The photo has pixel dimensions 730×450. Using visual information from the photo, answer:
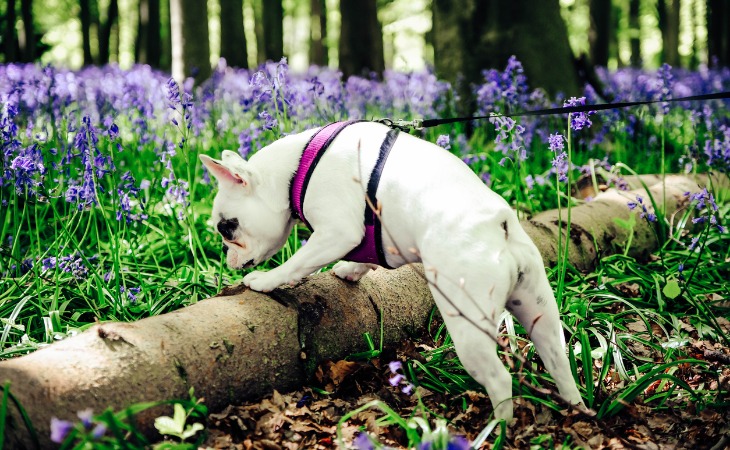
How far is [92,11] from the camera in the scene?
25.4 m

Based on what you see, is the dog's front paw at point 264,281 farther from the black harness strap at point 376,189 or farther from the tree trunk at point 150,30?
the tree trunk at point 150,30

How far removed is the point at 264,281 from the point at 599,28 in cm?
1664

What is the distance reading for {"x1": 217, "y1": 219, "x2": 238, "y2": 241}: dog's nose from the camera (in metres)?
2.55

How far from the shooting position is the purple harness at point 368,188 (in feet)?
7.73

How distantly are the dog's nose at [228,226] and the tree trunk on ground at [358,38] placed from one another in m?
10.5

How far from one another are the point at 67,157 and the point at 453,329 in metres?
2.48

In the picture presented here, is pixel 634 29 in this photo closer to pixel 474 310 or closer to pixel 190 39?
pixel 190 39

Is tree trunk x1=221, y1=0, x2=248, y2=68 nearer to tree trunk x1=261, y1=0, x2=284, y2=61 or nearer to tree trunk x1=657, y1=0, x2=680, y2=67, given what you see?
tree trunk x1=261, y1=0, x2=284, y2=61

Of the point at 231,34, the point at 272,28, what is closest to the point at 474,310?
the point at 231,34

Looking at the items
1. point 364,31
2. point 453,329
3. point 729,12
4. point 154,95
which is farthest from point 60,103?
point 729,12

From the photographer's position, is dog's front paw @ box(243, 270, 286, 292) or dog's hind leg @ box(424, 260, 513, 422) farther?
dog's front paw @ box(243, 270, 286, 292)

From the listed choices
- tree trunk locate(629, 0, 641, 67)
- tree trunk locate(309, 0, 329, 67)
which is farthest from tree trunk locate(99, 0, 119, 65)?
tree trunk locate(629, 0, 641, 67)

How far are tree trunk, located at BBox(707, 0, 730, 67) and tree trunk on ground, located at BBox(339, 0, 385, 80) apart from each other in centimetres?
967

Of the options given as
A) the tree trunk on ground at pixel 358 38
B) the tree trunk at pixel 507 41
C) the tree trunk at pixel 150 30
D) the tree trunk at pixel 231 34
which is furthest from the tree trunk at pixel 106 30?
the tree trunk at pixel 507 41
